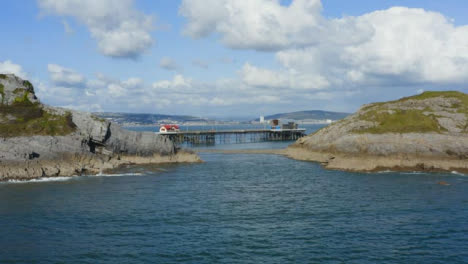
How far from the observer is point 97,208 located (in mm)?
39500

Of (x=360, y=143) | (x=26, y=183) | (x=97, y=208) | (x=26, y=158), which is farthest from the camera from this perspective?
(x=360, y=143)

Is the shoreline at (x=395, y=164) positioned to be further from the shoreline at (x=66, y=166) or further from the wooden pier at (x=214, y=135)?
the wooden pier at (x=214, y=135)

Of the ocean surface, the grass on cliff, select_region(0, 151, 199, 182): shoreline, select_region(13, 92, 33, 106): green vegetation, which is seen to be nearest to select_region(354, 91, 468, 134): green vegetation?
the ocean surface

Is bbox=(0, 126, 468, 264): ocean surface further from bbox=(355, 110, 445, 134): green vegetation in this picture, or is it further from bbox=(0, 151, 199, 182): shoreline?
bbox=(355, 110, 445, 134): green vegetation

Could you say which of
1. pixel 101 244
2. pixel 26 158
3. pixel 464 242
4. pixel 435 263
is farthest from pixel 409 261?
pixel 26 158

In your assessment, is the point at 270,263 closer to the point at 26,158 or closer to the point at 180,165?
the point at 26,158

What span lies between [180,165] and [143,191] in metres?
27.6

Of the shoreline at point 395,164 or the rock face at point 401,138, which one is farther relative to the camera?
the rock face at point 401,138

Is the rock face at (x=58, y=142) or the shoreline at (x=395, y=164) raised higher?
the rock face at (x=58, y=142)

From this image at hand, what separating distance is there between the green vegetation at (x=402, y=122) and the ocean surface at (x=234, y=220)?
64.6 feet

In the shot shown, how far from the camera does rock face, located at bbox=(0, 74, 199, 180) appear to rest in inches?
2355

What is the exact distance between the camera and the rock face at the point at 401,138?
68.2 metres

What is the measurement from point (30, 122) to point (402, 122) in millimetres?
69023

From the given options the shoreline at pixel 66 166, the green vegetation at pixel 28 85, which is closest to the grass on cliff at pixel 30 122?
the green vegetation at pixel 28 85
